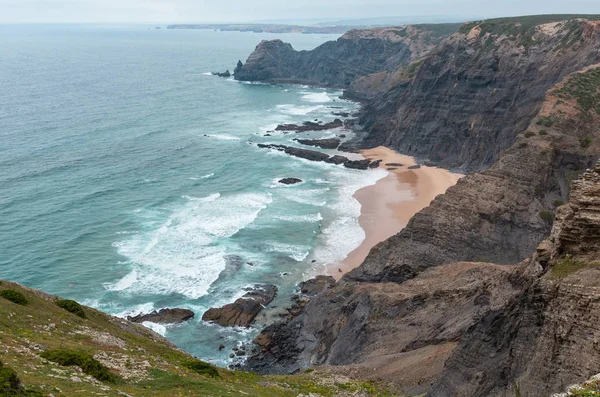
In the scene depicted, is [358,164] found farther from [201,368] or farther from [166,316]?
[201,368]

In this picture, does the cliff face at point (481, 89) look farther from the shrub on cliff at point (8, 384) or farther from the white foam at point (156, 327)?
the shrub on cliff at point (8, 384)

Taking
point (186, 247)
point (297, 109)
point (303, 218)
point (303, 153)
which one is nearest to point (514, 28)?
point (303, 153)

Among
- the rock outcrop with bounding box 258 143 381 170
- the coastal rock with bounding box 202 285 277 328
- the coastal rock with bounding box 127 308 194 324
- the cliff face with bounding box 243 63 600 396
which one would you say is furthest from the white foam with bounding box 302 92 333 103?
the coastal rock with bounding box 127 308 194 324

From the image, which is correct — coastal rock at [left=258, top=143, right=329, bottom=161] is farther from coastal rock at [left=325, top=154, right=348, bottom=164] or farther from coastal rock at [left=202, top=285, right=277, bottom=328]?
coastal rock at [left=202, top=285, right=277, bottom=328]

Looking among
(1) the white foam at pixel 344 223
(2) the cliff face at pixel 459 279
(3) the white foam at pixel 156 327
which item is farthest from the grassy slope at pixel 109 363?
(1) the white foam at pixel 344 223

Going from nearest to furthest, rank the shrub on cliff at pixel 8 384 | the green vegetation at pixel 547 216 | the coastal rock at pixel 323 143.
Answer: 1. the shrub on cliff at pixel 8 384
2. the green vegetation at pixel 547 216
3. the coastal rock at pixel 323 143
